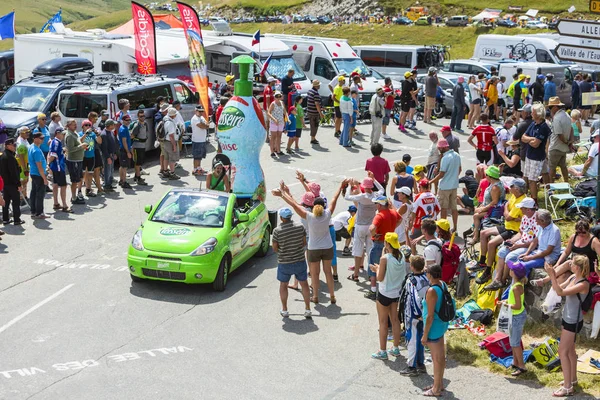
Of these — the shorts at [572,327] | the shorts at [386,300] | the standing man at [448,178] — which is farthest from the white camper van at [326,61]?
Answer: the shorts at [572,327]

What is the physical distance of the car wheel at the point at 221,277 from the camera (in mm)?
12845

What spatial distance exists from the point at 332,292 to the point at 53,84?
13.5m

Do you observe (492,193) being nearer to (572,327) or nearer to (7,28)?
(572,327)

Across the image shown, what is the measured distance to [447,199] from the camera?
15.5 m

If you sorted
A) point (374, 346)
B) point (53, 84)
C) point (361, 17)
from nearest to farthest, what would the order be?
point (374, 346)
point (53, 84)
point (361, 17)

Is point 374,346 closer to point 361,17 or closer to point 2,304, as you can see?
point 2,304

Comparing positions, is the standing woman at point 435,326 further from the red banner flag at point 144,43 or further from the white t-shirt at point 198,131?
the red banner flag at point 144,43

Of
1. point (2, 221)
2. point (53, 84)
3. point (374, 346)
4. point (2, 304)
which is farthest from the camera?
point (53, 84)

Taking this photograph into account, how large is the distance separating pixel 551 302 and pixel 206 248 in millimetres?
5257

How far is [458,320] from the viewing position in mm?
11695

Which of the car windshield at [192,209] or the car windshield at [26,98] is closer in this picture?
the car windshield at [192,209]

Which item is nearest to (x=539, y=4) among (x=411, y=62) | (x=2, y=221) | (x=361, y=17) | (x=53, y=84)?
(x=361, y=17)

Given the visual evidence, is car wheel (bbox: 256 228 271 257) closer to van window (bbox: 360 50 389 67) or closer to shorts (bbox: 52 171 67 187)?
shorts (bbox: 52 171 67 187)

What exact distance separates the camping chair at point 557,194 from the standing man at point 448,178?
5.62ft
